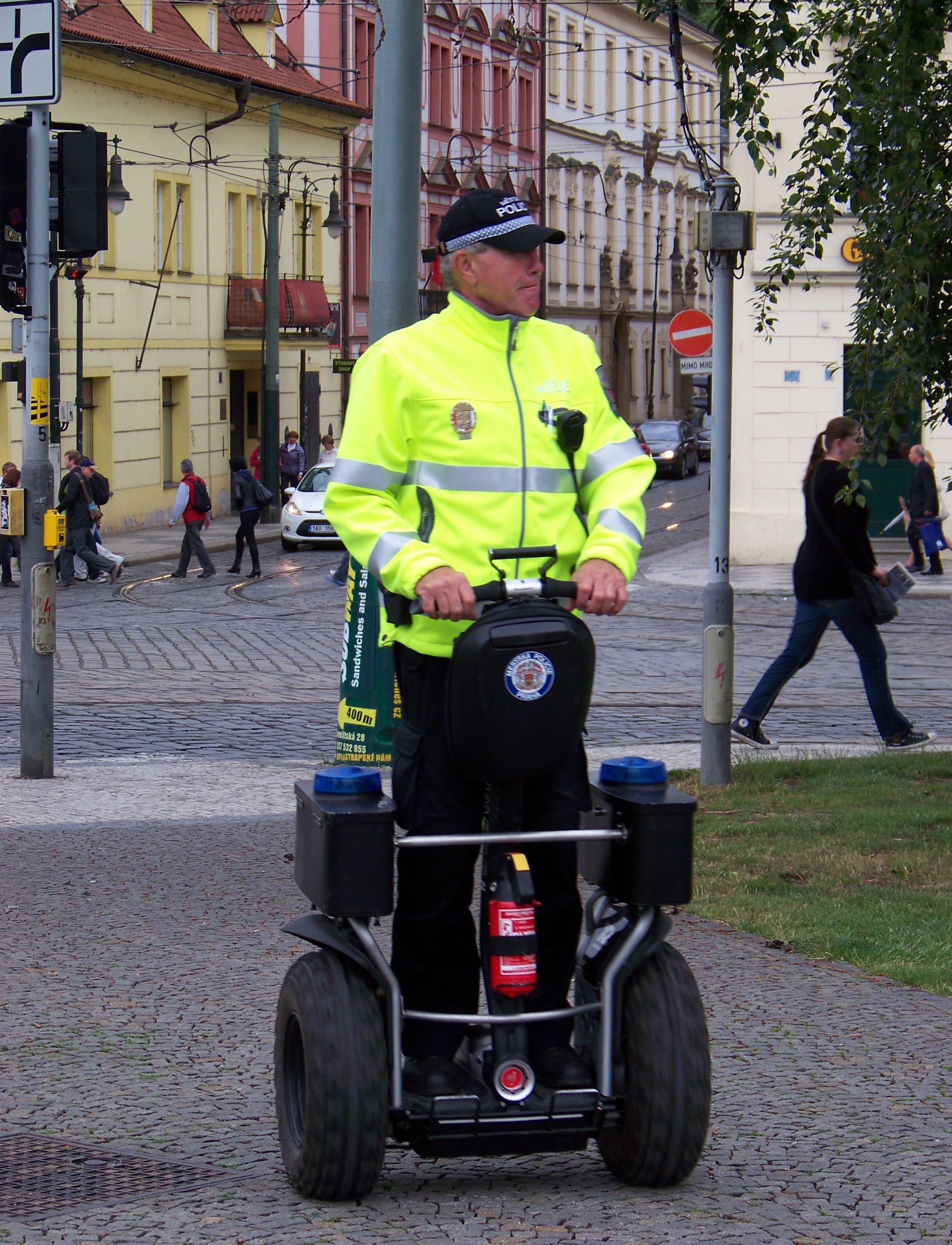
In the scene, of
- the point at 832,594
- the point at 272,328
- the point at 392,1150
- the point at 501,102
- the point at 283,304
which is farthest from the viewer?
the point at 501,102

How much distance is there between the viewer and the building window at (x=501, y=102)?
5838 centimetres

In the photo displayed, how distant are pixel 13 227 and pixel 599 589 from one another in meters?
6.86

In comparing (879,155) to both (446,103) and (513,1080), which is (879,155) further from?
(446,103)

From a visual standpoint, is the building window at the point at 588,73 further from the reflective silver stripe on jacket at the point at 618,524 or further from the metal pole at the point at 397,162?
the reflective silver stripe on jacket at the point at 618,524

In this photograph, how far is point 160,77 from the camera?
3603 centimetres

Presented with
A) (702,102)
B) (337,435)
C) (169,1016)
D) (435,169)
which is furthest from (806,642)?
(702,102)

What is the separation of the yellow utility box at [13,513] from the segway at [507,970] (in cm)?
643

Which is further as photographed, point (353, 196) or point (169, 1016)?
point (353, 196)

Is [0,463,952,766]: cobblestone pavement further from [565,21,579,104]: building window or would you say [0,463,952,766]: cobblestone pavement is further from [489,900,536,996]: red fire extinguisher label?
[565,21,579,104]: building window

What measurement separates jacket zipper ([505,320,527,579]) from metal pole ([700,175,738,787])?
508cm

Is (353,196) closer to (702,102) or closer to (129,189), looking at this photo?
(129,189)

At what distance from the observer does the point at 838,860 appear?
6.99m

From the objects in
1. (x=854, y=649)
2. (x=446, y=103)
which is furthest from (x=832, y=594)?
(x=446, y=103)

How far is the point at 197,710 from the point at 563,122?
55.2m
